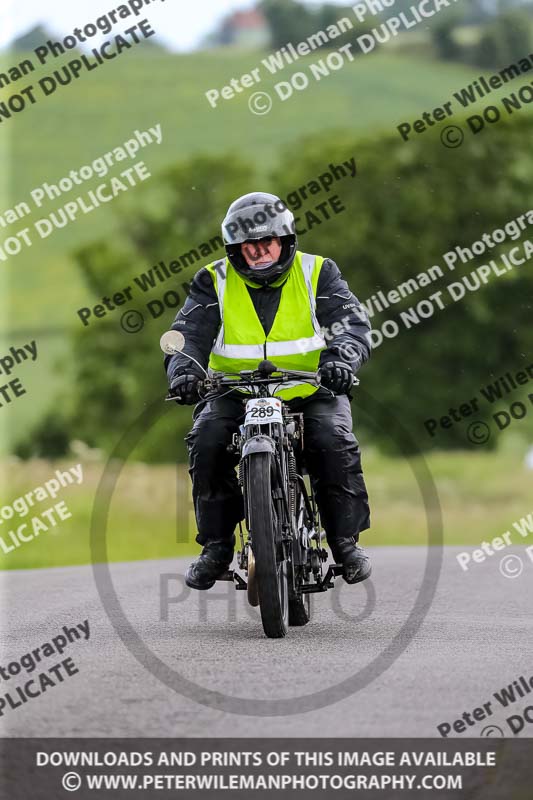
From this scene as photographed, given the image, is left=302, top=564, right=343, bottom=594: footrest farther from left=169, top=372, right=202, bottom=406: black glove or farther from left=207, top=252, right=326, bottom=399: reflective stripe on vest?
left=169, top=372, right=202, bottom=406: black glove

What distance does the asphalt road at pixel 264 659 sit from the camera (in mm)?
5516

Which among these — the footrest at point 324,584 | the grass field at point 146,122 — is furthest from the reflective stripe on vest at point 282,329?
the grass field at point 146,122

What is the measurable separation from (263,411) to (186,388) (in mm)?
519

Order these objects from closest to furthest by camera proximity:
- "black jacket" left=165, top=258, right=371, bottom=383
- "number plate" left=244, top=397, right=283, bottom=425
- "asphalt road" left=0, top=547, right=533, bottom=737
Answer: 1. "asphalt road" left=0, top=547, right=533, bottom=737
2. "number plate" left=244, top=397, right=283, bottom=425
3. "black jacket" left=165, top=258, right=371, bottom=383

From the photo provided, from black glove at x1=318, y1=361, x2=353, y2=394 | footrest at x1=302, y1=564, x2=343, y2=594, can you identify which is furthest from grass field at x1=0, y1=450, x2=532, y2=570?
black glove at x1=318, y1=361, x2=353, y2=394

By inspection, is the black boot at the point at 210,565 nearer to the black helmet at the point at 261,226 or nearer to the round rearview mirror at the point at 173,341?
the round rearview mirror at the point at 173,341

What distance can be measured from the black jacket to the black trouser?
0.96ft

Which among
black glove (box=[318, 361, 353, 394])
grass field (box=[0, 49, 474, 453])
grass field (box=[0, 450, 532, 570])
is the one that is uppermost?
grass field (box=[0, 49, 474, 453])

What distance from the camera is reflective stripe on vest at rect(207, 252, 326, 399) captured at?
8078 mm
